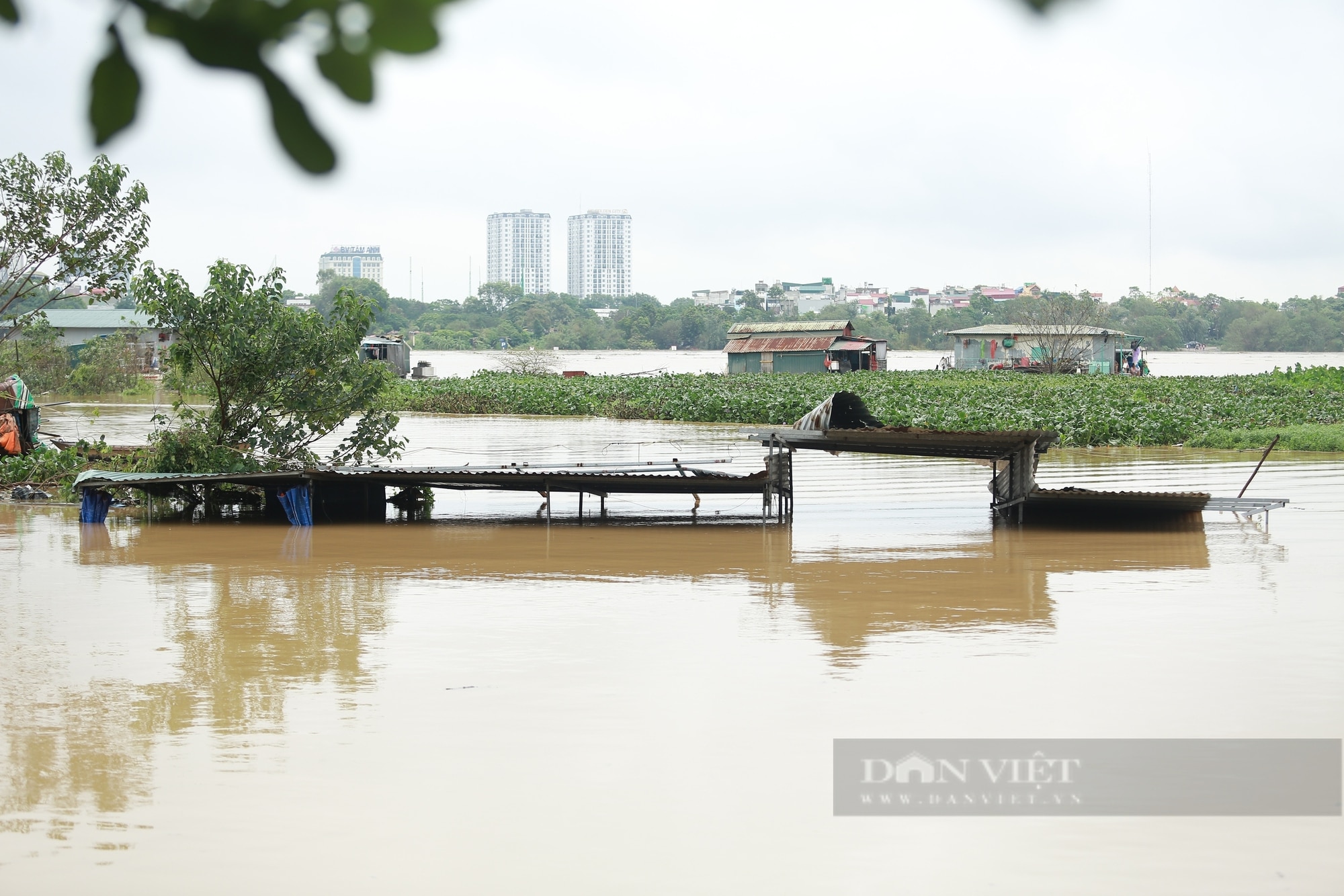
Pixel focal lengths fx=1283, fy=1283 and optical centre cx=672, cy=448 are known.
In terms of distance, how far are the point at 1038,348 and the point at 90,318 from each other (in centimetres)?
3698

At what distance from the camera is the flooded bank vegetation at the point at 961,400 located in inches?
1078

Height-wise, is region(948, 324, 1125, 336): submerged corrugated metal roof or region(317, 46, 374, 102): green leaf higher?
region(948, 324, 1125, 336): submerged corrugated metal roof

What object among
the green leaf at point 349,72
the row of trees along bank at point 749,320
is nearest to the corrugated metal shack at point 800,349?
the row of trees along bank at point 749,320

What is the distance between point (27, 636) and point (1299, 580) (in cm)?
1038

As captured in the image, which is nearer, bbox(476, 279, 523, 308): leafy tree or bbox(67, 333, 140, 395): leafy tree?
bbox(67, 333, 140, 395): leafy tree

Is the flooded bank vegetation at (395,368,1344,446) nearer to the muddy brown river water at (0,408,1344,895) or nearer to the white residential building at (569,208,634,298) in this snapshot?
the muddy brown river water at (0,408,1344,895)

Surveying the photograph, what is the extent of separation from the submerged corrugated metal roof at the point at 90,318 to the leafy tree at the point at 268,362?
111ft

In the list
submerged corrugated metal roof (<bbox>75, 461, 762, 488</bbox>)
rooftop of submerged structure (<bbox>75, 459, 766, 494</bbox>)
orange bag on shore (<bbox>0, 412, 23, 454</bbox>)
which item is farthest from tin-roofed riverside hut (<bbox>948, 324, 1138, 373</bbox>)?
orange bag on shore (<bbox>0, 412, 23, 454</bbox>)

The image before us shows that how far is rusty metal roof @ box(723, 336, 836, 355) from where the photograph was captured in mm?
51362

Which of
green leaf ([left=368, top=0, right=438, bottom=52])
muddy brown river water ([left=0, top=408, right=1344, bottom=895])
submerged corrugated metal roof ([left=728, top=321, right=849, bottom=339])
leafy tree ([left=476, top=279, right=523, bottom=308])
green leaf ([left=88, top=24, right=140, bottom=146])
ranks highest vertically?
leafy tree ([left=476, top=279, right=523, bottom=308])

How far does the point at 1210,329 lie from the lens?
96500 mm

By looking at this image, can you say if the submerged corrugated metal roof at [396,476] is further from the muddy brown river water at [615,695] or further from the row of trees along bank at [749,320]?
the row of trees along bank at [749,320]

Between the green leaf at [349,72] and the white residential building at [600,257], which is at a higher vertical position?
the white residential building at [600,257]

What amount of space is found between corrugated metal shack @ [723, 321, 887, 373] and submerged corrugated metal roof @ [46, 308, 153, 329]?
76.6 feet
